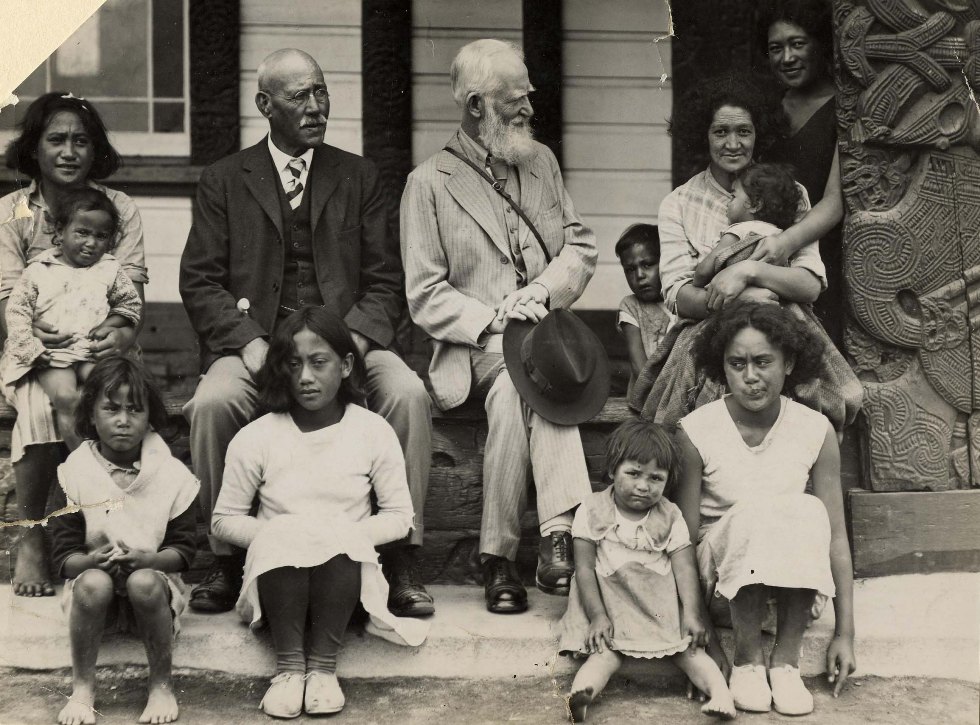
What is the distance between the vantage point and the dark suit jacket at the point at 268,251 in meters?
4.48

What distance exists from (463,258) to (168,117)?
91.2 inches

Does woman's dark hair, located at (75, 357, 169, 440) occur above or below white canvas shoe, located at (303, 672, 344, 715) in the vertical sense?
above

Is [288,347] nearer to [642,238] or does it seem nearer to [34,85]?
[642,238]

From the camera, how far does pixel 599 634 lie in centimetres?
374

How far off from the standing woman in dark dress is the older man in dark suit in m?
1.63

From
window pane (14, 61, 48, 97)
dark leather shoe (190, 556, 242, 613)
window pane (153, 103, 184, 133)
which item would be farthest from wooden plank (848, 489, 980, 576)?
window pane (14, 61, 48, 97)

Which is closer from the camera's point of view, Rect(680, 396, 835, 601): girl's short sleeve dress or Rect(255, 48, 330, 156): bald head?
Rect(680, 396, 835, 601): girl's short sleeve dress

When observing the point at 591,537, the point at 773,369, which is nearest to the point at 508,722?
the point at 591,537

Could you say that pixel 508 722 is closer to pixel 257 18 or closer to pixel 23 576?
pixel 23 576

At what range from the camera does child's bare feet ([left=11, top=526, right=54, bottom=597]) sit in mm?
4328

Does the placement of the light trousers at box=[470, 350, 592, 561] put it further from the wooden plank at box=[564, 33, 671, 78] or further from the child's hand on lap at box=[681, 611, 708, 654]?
the wooden plank at box=[564, 33, 671, 78]

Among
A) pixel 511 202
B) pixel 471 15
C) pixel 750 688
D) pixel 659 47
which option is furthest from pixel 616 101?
pixel 750 688

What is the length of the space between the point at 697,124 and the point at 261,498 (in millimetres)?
2230

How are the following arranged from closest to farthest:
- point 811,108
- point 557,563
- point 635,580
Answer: point 635,580, point 557,563, point 811,108
